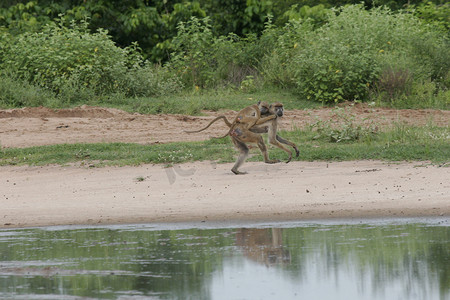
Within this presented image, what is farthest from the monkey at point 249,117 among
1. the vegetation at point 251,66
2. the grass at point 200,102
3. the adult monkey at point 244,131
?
the grass at point 200,102

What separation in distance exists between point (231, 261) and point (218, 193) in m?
3.15

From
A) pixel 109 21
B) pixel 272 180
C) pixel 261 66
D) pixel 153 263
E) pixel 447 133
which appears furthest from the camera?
pixel 109 21

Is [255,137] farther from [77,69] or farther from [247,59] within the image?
[247,59]

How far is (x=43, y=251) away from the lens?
8305 millimetres

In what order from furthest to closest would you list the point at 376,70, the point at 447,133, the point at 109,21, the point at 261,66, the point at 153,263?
the point at 109,21
the point at 261,66
the point at 376,70
the point at 447,133
the point at 153,263

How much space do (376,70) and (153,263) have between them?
1176cm

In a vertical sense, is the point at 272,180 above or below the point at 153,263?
below

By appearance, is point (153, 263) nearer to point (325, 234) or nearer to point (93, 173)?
point (325, 234)

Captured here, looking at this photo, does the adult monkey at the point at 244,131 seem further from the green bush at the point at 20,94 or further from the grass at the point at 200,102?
the green bush at the point at 20,94

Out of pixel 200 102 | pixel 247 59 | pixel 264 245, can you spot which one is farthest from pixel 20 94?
pixel 264 245

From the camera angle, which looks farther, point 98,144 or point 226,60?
point 226,60

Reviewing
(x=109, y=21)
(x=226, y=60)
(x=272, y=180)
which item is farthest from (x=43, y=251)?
(x=109, y=21)

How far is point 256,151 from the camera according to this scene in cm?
1391

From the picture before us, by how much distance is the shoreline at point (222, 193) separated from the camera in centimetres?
966
